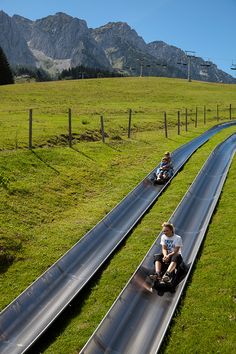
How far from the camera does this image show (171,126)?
145 ft

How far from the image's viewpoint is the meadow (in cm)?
966

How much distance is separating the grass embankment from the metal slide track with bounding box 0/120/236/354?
9722mm

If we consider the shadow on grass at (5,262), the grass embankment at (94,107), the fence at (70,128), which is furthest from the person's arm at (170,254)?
the grass embankment at (94,107)

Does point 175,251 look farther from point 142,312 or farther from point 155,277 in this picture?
point 142,312

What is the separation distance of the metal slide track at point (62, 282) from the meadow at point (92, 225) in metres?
0.29

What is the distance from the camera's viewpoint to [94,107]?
5372 cm

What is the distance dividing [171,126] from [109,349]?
36799 mm

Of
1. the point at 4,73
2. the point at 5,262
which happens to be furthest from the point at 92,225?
the point at 4,73

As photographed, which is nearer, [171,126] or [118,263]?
[118,263]

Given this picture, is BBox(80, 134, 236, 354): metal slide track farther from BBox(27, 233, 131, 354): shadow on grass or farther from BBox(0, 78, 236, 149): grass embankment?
BBox(0, 78, 236, 149): grass embankment

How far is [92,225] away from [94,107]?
39.6 m

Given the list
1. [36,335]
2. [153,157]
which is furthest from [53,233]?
[153,157]

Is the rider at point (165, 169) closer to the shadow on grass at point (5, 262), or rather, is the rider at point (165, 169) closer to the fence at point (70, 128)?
the fence at point (70, 128)

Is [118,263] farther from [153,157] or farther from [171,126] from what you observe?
[171,126]
